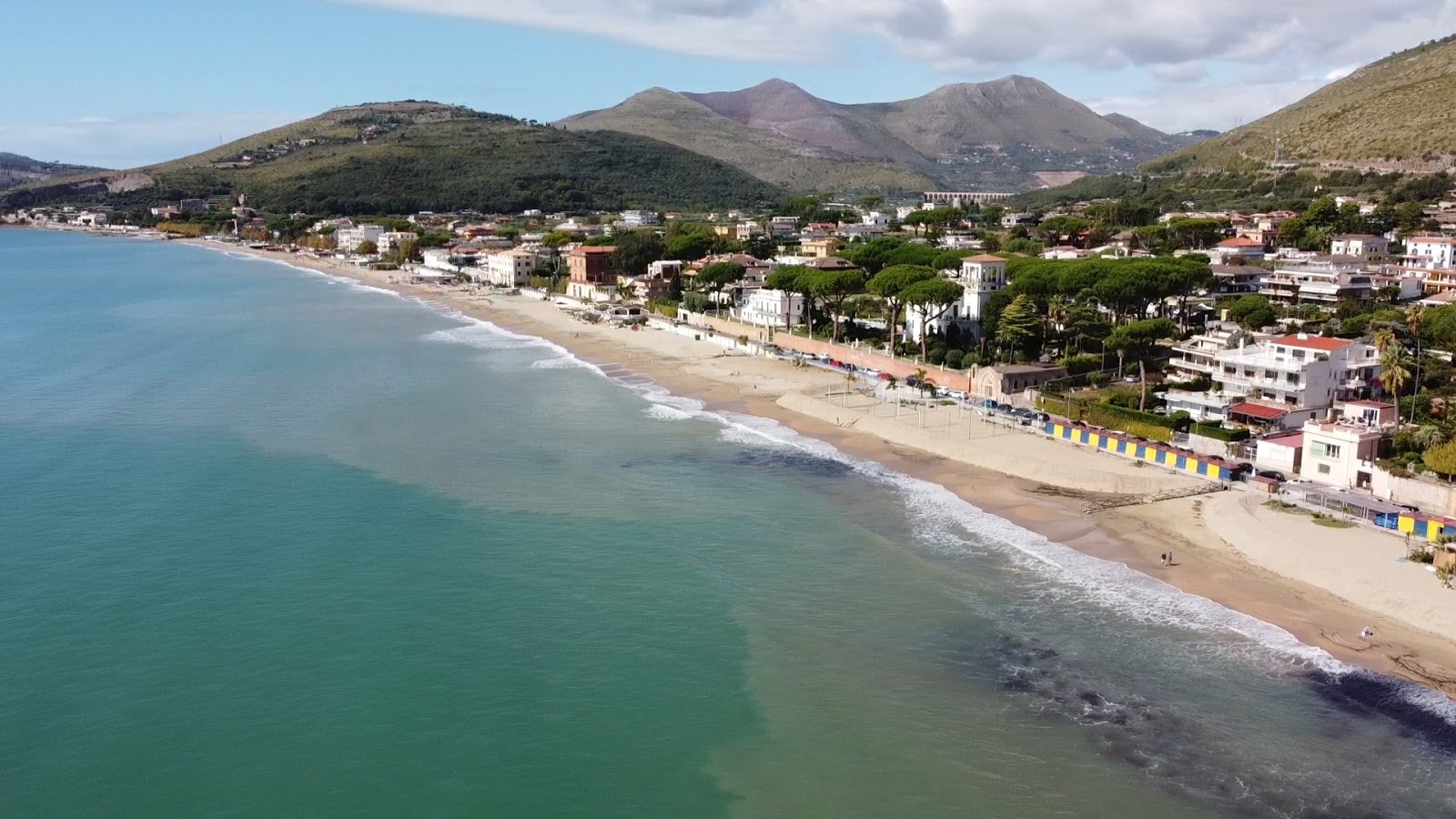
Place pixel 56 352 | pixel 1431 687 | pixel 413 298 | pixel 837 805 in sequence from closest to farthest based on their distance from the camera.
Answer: pixel 837 805 < pixel 1431 687 < pixel 56 352 < pixel 413 298

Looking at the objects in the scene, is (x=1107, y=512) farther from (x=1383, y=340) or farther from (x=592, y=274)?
(x=592, y=274)

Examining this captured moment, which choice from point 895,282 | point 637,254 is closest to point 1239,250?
point 895,282

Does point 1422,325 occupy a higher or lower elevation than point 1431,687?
higher

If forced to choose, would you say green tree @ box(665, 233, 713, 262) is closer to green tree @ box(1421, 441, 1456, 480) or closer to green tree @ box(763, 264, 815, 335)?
green tree @ box(763, 264, 815, 335)

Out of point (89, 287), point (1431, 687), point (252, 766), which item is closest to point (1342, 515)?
point (1431, 687)

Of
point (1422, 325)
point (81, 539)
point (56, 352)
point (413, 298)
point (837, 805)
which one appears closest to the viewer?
point (837, 805)

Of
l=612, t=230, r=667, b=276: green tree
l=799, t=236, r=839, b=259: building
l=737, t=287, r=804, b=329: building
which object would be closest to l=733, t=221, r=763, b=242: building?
l=799, t=236, r=839, b=259: building

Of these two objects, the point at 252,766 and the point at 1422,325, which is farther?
the point at 1422,325

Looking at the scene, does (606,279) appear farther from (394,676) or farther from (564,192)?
(564,192)
